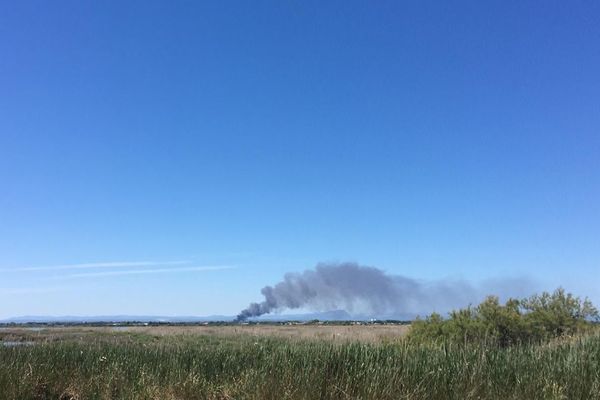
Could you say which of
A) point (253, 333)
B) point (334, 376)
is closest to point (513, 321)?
point (334, 376)

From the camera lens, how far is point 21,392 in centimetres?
1174

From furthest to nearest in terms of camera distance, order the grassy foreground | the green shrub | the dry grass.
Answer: the dry grass, the green shrub, the grassy foreground

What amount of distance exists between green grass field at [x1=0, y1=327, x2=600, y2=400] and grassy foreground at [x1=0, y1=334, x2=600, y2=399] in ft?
0.06

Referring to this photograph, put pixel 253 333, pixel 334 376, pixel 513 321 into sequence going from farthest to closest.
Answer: pixel 253 333, pixel 513 321, pixel 334 376

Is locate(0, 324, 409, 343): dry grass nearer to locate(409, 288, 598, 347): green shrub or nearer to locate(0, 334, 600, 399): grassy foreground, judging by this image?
locate(409, 288, 598, 347): green shrub

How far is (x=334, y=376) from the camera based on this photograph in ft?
37.2

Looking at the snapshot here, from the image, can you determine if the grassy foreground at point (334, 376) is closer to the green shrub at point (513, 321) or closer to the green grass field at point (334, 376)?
the green grass field at point (334, 376)

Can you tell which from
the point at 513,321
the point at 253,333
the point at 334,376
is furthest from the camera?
the point at 253,333

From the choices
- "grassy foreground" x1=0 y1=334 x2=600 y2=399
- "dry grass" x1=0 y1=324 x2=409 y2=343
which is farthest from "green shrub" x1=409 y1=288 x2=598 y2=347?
"grassy foreground" x1=0 y1=334 x2=600 y2=399

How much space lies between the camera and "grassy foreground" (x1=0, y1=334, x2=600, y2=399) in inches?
378

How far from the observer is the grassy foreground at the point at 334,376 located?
9602 mm

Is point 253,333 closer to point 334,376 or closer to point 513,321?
point 513,321

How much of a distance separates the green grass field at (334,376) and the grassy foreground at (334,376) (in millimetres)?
19

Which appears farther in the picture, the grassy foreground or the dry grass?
the dry grass
